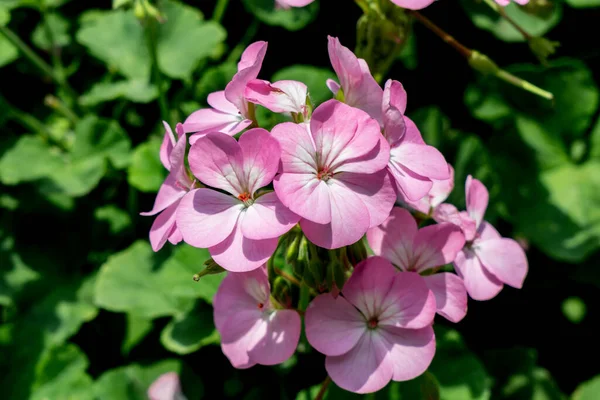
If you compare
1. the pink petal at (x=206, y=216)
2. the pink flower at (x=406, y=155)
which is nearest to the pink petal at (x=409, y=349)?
the pink flower at (x=406, y=155)

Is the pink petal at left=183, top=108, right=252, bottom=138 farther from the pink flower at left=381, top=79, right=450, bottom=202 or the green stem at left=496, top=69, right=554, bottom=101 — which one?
the green stem at left=496, top=69, right=554, bottom=101

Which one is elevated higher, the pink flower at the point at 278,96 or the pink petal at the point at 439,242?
the pink flower at the point at 278,96

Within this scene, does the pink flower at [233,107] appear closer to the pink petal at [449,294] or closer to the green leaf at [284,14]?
the pink petal at [449,294]

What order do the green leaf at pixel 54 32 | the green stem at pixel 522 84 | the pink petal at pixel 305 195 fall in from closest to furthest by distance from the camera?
the pink petal at pixel 305 195
the green stem at pixel 522 84
the green leaf at pixel 54 32

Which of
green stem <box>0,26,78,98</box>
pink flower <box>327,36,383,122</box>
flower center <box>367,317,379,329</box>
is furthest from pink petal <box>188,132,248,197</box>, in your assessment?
green stem <box>0,26,78,98</box>

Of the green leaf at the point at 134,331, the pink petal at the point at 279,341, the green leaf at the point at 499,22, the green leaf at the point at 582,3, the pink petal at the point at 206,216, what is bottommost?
the green leaf at the point at 134,331

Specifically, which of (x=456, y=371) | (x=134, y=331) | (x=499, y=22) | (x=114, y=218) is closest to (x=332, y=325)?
(x=456, y=371)
